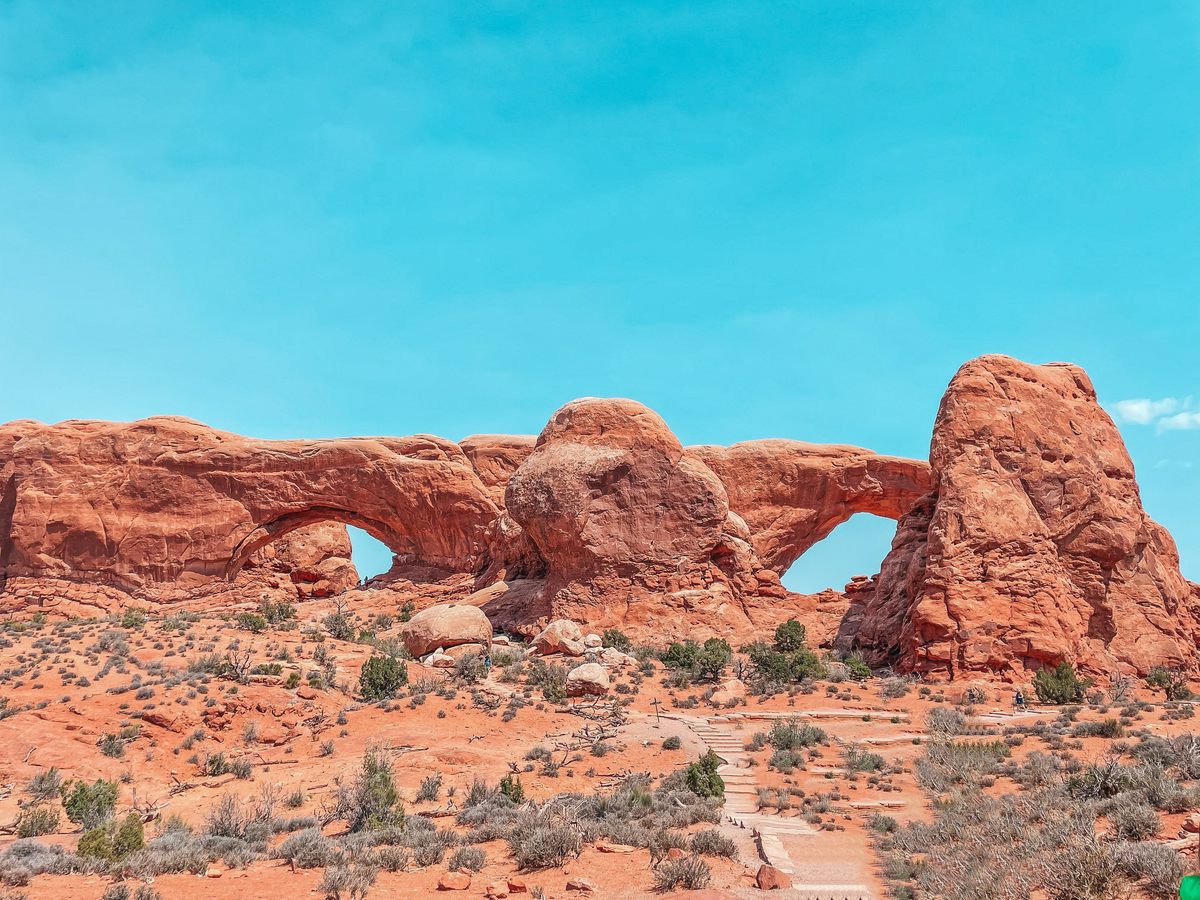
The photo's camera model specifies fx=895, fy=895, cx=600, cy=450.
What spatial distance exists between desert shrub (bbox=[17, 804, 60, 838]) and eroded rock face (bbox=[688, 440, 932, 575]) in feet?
95.3

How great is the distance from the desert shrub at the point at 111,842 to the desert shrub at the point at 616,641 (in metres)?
15.1

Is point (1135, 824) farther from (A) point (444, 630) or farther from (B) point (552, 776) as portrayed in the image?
(A) point (444, 630)

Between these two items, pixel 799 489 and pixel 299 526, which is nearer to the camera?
pixel 799 489

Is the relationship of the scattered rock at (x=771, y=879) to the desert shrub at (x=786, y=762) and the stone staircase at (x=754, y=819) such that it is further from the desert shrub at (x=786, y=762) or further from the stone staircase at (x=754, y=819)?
the desert shrub at (x=786, y=762)

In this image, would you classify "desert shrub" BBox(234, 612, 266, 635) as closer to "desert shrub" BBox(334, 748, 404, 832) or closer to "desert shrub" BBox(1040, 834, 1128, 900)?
"desert shrub" BBox(334, 748, 404, 832)

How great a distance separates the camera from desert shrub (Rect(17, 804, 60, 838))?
11156 millimetres

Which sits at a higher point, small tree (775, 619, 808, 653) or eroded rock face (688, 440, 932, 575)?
eroded rock face (688, 440, 932, 575)

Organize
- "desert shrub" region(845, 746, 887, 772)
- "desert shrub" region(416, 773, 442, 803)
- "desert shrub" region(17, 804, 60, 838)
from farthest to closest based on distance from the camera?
"desert shrub" region(845, 746, 887, 772)
"desert shrub" region(416, 773, 442, 803)
"desert shrub" region(17, 804, 60, 838)

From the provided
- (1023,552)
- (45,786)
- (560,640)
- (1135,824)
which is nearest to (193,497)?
(560,640)

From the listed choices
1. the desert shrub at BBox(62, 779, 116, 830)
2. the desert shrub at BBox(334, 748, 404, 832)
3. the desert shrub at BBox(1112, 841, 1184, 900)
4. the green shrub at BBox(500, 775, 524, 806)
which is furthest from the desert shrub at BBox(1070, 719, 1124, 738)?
the desert shrub at BBox(62, 779, 116, 830)

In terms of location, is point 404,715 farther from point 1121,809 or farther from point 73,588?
point 73,588

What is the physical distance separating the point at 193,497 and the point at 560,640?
20201 mm

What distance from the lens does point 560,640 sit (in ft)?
76.1

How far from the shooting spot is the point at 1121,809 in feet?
28.5
